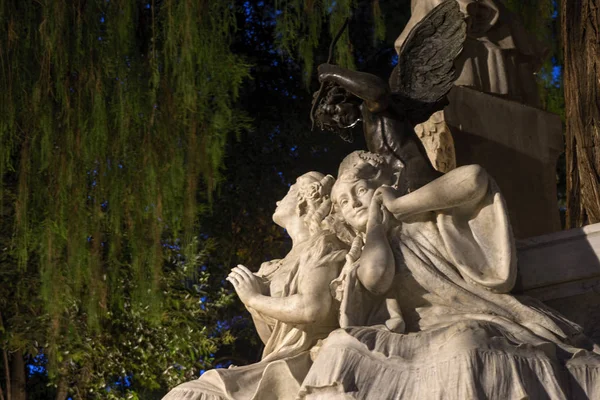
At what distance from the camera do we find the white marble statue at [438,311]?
15.2ft

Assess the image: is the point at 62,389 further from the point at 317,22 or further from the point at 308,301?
the point at 308,301

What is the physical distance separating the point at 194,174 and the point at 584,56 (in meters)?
2.80

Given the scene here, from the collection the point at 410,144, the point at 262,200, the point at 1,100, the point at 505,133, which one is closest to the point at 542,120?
the point at 505,133

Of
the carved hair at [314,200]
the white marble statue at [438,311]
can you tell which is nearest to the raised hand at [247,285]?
the carved hair at [314,200]

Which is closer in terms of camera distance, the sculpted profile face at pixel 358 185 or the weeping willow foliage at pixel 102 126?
the sculpted profile face at pixel 358 185

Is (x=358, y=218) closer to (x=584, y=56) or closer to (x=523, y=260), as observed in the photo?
(x=523, y=260)

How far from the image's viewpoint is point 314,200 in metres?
5.78

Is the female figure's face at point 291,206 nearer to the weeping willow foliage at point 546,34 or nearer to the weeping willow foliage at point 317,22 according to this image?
the weeping willow foliage at point 546,34

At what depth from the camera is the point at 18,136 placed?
8.55m

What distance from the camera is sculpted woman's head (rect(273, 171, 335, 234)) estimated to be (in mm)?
5730

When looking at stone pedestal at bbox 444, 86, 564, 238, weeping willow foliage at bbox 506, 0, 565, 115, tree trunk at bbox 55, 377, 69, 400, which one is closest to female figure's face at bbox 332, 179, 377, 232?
stone pedestal at bbox 444, 86, 564, 238

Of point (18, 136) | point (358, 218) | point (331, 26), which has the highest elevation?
point (331, 26)

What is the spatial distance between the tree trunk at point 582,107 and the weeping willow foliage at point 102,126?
8.36ft

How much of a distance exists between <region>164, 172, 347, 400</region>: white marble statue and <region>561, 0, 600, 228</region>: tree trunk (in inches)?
61.6
